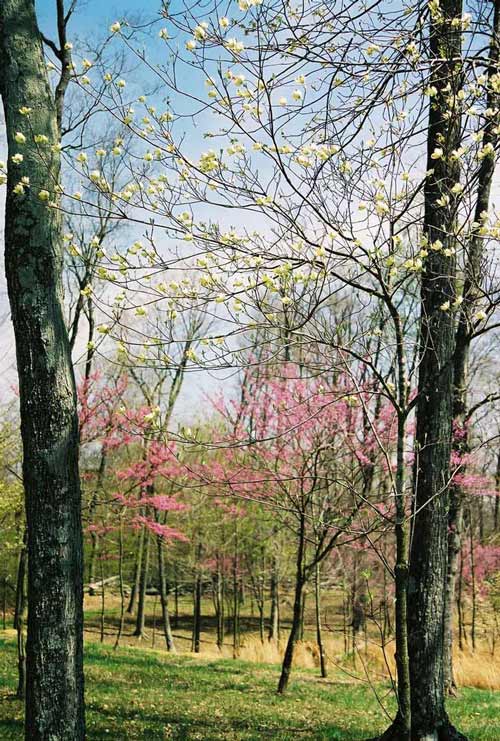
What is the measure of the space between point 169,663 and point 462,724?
6645 mm

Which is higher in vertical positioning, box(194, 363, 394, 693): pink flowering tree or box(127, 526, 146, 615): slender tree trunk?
box(194, 363, 394, 693): pink flowering tree

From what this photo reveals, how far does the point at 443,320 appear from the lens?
4621mm

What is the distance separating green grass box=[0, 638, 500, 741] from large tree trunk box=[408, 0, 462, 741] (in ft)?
6.48

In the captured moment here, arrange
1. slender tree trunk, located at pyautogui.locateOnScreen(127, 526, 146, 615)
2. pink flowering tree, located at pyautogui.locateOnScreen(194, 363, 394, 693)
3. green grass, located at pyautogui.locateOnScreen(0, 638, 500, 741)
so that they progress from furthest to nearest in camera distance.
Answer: slender tree trunk, located at pyautogui.locateOnScreen(127, 526, 146, 615), pink flowering tree, located at pyautogui.locateOnScreen(194, 363, 394, 693), green grass, located at pyautogui.locateOnScreen(0, 638, 500, 741)

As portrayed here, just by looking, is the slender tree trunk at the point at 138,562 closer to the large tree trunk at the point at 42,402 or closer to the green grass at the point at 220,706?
the green grass at the point at 220,706

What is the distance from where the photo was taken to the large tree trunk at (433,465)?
4266 millimetres

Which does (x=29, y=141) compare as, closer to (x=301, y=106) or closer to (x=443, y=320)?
(x=301, y=106)

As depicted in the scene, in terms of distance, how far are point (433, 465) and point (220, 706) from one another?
16.0 ft

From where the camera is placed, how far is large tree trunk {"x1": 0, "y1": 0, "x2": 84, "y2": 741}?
373cm

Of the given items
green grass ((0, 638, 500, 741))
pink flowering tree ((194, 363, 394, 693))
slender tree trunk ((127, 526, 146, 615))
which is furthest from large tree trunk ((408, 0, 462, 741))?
slender tree trunk ((127, 526, 146, 615))

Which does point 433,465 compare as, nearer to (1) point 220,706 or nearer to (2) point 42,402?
(2) point 42,402

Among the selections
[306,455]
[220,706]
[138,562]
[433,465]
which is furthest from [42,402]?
[138,562]

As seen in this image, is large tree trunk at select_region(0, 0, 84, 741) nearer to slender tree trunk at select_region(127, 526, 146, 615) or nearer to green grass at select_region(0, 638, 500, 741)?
green grass at select_region(0, 638, 500, 741)

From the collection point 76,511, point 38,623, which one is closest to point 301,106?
point 76,511
